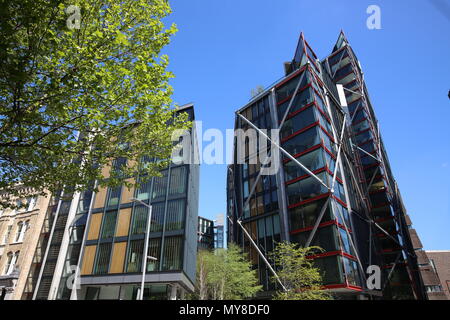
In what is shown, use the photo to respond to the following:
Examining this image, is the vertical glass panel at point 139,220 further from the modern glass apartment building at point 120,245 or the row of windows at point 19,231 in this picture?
the row of windows at point 19,231

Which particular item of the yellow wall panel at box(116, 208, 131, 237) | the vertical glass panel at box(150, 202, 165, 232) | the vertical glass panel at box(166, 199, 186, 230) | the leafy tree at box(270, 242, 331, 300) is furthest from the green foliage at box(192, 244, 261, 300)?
the yellow wall panel at box(116, 208, 131, 237)

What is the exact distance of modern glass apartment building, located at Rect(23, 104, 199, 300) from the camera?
90.5 feet

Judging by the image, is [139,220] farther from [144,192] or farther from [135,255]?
[135,255]

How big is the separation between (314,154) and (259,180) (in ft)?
33.0

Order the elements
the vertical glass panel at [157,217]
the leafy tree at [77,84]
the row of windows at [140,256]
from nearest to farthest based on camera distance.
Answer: the leafy tree at [77,84] → the row of windows at [140,256] → the vertical glass panel at [157,217]

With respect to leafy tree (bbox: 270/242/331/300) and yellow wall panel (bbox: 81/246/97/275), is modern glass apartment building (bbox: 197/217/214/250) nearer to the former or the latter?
yellow wall panel (bbox: 81/246/97/275)

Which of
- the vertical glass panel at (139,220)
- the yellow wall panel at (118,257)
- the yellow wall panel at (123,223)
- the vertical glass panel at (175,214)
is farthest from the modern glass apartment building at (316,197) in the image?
the yellow wall panel at (123,223)

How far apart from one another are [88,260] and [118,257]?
14.3ft

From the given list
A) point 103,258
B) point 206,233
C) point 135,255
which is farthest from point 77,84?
point 206,233

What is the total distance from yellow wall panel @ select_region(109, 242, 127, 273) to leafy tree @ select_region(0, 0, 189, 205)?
19.3 meters

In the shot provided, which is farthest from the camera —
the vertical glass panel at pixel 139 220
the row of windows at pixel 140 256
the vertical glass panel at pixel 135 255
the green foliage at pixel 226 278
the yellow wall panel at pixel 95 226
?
the yellow wall panel at pixel 95 226

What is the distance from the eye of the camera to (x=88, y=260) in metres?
31.2

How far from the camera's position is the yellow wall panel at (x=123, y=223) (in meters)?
31.1
